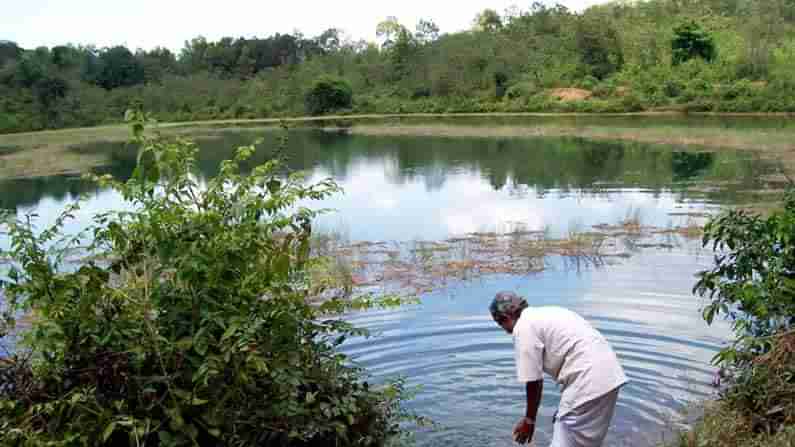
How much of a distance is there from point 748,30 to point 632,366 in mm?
56465

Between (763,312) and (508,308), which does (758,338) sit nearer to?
(763,312)

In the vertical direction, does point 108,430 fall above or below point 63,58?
below

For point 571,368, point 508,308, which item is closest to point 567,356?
point 571,368

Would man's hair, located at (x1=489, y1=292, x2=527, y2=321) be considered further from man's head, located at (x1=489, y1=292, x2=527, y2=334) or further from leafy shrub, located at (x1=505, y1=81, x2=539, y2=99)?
leafy shrub, located at (x1=505, y1=81, x2=539, y2=99)

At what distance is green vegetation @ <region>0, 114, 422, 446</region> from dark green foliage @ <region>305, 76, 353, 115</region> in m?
59.8

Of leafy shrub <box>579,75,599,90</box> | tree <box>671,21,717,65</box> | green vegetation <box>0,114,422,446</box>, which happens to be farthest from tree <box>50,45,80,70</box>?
green vegetation <box>0,114,422,446</box>

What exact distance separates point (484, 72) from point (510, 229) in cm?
5204

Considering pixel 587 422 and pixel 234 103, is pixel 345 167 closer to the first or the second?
pixel 587 422

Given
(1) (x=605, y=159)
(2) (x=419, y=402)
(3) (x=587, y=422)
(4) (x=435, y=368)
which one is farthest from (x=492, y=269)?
(1) (x=605, y=159)

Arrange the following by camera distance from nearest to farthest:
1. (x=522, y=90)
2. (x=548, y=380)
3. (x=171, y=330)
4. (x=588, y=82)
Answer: (x=171, y=330), (x=548, y=380), (x=588, y=82), (x=522, y=90)

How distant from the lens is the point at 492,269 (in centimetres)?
1093

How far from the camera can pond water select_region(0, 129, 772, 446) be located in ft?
21.2

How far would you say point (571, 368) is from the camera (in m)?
3.81

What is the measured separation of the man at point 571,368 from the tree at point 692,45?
2124 inches
